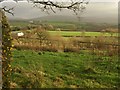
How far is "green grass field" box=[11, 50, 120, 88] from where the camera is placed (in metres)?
10.6

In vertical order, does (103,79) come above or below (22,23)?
below

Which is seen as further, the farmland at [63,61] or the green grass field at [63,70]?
the farmland at [63,61]

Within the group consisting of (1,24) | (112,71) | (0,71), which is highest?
(1,24)

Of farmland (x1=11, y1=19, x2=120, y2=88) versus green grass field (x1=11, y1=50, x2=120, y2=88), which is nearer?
green grass field (x1=11, y1=50, x2=120, y2=88)

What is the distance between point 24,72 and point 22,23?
10421mm

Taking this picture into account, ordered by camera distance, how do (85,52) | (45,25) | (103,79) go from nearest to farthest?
(103,79), (85,52), (45,25)

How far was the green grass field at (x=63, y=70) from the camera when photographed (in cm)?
1062

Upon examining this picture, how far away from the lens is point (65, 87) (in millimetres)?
10320

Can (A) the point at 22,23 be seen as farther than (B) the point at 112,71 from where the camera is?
Yes

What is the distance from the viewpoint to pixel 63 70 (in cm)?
1250

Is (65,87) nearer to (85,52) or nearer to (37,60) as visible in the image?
(37,60)

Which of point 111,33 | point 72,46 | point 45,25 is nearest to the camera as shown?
point 72,46

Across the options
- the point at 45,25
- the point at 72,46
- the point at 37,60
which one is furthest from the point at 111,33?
the point at 37,60

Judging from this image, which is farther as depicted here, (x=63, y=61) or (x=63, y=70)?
(x=63, y=61)
